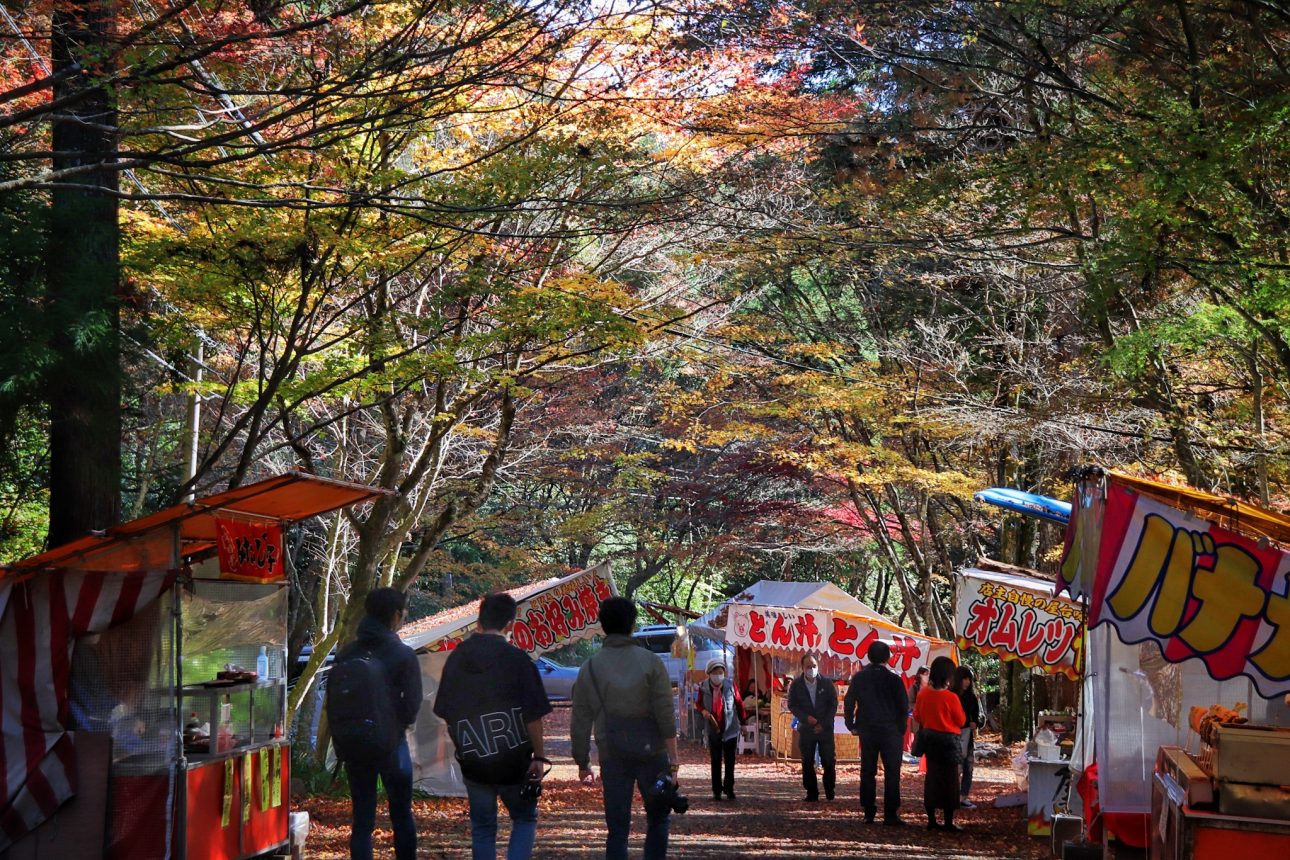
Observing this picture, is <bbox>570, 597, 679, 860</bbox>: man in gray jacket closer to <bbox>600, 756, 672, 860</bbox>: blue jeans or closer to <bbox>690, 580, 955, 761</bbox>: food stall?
<bbox>600, 756, 672, 860</bbox>: blue jeans

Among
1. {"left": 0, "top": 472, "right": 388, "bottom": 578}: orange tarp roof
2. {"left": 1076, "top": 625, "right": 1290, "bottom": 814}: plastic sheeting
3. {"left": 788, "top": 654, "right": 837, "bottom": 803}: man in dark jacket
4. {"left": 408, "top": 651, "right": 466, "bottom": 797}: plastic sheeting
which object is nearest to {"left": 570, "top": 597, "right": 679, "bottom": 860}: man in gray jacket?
{"left": 0, "top": 472, "right": 388, "bottom": 578}: orange tarp roof

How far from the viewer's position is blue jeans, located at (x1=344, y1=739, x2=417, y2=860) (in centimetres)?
747

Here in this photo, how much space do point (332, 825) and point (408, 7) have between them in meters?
7.75

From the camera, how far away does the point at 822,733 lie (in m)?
14.9

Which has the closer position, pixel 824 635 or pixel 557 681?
pixel 824 635

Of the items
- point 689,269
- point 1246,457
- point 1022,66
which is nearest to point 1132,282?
point 1246,457

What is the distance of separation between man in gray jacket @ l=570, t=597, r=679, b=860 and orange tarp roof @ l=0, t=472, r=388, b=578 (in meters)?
2.00

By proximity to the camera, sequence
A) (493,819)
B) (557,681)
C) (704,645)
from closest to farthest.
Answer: (493,819)
(704,645)
(557,681)

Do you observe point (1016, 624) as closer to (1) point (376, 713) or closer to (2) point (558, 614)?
(2) point (558, 614)

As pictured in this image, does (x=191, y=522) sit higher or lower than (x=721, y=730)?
higher

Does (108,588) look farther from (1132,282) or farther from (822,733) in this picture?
(1132,282)

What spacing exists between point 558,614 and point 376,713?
10.7 metres

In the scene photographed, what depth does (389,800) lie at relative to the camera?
7535mm

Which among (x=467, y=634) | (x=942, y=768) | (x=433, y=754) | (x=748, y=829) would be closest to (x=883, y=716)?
(x=942, y=768)
